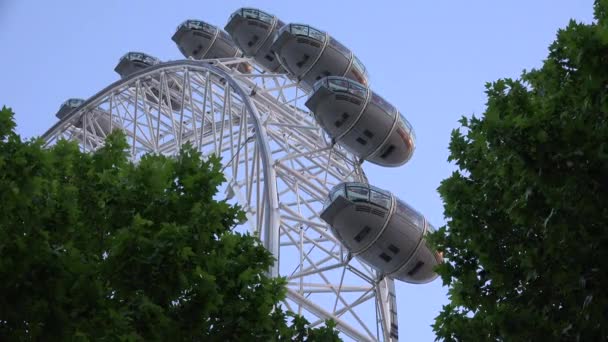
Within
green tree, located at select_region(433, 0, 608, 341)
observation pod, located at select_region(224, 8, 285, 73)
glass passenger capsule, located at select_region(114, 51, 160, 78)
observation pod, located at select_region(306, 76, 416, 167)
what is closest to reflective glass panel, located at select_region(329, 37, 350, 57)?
observation pod, located at select_region(224, 8, 285, 73)

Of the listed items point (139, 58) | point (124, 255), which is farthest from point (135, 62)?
point (124, 255)

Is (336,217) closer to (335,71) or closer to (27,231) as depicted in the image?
(335,71)

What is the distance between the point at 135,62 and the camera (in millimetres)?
48938

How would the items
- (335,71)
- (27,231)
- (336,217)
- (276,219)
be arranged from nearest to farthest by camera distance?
(27,231)
(276,219)
(336,217)
(335,71)

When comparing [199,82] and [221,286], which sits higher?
[199,82]

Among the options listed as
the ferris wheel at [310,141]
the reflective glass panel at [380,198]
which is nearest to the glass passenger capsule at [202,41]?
the ferris wheel at [310,141]

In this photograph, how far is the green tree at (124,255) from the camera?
1062cm

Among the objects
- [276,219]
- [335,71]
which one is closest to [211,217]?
[276,219]

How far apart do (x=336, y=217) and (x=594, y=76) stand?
59.6ft

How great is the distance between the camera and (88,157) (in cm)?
1302

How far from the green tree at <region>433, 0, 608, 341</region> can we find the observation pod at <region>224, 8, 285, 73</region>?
28.2 meters

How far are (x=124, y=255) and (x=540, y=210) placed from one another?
459 cm

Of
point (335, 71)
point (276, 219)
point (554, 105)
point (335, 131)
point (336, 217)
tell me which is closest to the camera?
point (554, 105)

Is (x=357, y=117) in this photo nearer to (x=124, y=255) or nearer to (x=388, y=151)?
(x=388, y=151)
